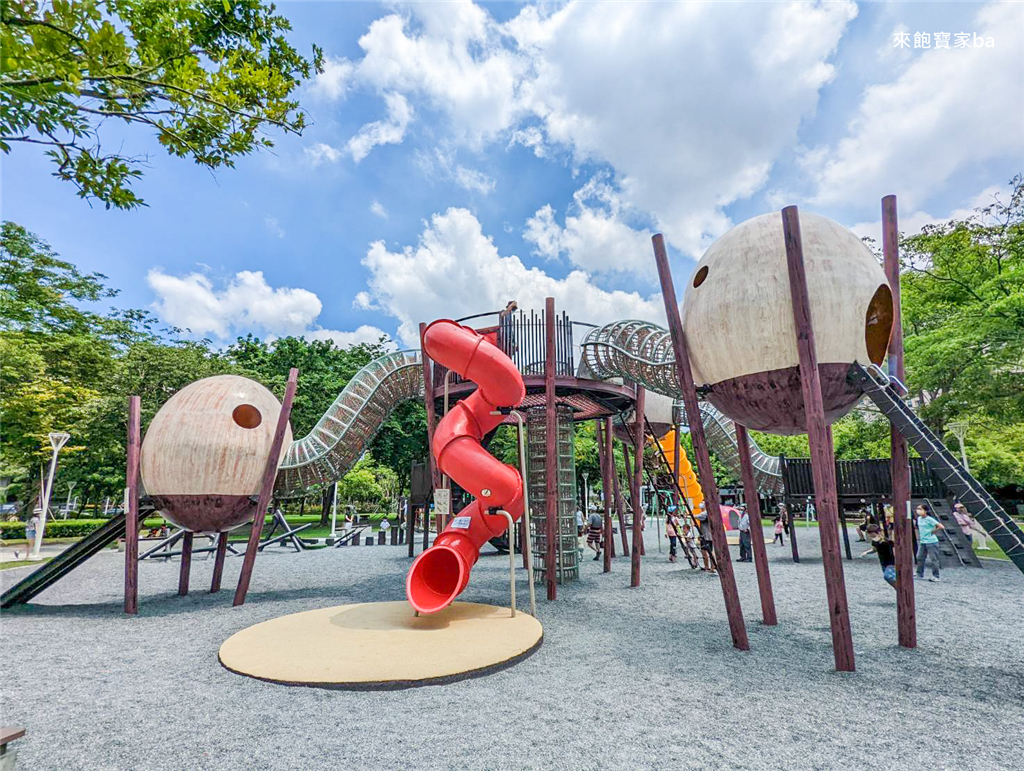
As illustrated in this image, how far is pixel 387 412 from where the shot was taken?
13406 mm

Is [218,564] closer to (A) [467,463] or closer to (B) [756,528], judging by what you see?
(A) [467,463]

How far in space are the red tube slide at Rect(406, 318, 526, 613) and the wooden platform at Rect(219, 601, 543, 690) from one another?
1.83 ft

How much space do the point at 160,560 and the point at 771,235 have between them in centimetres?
2230

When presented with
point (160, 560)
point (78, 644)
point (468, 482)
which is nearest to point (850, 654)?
point (468, 482)

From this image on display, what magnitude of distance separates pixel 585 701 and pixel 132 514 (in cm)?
875

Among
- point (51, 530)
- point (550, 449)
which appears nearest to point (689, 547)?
point (550, 449)

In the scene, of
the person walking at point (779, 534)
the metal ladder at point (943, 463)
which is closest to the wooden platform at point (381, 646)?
the metal ladder at point (943, 463)

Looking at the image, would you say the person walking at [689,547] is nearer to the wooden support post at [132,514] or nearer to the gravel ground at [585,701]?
the gravel ground at [585,701]

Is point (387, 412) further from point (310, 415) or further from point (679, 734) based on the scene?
point (310, 415)

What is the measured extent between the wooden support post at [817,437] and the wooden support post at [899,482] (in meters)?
1.37

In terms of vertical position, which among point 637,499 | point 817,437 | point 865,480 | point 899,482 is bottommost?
point 637,499

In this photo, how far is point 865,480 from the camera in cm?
1540

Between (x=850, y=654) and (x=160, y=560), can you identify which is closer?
(x=850, y=654)

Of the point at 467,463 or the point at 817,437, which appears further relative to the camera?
the point at 467,463
